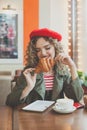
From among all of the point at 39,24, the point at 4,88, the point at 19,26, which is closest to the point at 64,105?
the point at 4,88

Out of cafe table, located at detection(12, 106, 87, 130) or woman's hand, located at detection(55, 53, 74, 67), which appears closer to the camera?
cafe table, located at detection(12, 106, 87, 130)

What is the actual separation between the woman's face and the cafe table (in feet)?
1.46

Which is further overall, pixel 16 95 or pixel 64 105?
pixel 16 95

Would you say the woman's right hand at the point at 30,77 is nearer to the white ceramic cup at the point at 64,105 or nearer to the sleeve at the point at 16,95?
the sleeve at the point at 16,95

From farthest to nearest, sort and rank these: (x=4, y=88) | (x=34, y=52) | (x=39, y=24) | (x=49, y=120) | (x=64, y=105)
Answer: (x=39, y=24) → (x=4, y=88) → (x=34, y=52) → (x=64, y=105) → (x=49, y=120)

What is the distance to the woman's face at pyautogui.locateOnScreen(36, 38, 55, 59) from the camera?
1852 mm

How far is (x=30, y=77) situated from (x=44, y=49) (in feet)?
0.72

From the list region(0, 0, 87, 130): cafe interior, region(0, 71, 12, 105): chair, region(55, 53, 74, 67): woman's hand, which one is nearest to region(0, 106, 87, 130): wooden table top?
region(55, 53, 74, 67): woman's hand

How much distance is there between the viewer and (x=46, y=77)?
1925mm

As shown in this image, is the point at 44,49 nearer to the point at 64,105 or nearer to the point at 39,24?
the point at 64,105

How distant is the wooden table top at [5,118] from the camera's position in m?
1.21

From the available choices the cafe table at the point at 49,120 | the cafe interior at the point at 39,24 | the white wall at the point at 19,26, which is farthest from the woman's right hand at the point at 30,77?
the white wall at the point at 19,26

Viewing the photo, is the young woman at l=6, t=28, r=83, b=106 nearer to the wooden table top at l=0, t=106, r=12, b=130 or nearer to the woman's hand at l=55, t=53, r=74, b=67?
the woman's hand at l=55, t=53, r=74, b=67

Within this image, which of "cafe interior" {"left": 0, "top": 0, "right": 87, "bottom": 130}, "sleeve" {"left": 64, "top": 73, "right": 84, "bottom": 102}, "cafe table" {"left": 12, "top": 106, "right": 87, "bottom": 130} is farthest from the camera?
"cafe interior" {"left": 0, "top": 0, "right": 87, "bottom": 130}
